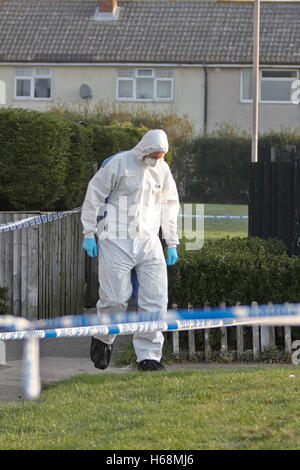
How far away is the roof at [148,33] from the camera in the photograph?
36406 millimetres

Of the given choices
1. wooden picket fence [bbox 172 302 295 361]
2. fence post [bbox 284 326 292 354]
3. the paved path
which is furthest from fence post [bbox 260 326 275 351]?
the paved path

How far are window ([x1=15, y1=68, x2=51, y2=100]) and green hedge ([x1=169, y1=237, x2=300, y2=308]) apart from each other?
30174 millimetres

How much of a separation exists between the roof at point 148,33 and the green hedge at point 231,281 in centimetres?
2843

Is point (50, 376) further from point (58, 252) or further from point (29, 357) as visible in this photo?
point (58, 252)

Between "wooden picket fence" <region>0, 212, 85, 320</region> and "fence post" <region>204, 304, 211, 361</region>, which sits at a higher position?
"wooden picket fence" <region>0, 212, 85, 320</region>

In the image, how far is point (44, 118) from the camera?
969cm

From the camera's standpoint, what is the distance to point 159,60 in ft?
119

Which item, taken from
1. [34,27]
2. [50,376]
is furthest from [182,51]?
[50,376]

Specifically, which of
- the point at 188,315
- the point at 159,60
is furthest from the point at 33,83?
the point at 188,315

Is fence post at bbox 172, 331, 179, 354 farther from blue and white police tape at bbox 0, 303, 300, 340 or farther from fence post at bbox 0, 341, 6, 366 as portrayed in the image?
fence post at bbox 0, 341, 6, 366

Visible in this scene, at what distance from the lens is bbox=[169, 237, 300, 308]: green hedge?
8.17 meters

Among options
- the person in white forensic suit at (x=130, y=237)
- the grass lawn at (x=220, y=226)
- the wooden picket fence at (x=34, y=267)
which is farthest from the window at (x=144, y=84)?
the person in white forensic suit at (x=130, y=237)

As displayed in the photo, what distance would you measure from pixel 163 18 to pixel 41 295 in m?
30.2

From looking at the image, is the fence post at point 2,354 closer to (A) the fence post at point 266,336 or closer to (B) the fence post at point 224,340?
(B) the fence post at point 224,340
